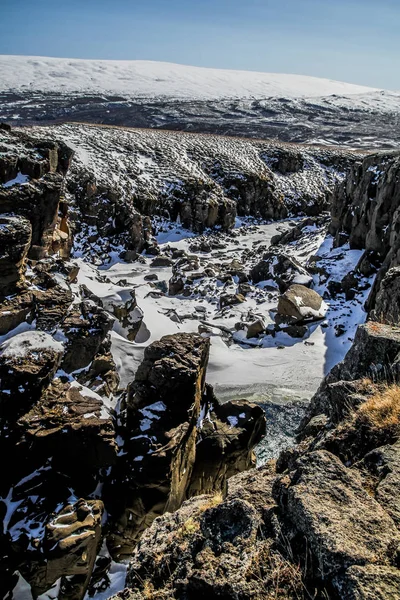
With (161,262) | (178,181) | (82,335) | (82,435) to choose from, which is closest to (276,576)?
(82,435)

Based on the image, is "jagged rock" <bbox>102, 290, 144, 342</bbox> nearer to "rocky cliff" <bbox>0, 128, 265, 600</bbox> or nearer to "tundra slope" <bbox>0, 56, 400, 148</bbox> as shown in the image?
"rocky cliff" <bbox>0, 128, 265, 600</bbox>

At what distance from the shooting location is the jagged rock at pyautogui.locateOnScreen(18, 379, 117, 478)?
401 inches

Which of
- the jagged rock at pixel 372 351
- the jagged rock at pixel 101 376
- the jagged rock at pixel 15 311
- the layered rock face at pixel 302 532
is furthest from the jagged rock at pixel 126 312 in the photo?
the layered rock face at pixel 302 532

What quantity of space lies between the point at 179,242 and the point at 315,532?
37837mm

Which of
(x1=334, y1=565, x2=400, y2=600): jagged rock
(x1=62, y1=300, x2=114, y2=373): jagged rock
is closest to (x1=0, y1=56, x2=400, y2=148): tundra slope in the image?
(x1=62, y1=300, x2=114, y2=373): jagged rock

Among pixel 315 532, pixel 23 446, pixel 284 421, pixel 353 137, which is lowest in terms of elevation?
pixel 284 421

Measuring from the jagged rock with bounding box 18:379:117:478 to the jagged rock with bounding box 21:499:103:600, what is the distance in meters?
1.40

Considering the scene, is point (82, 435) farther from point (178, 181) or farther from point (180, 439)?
point (178, 181)

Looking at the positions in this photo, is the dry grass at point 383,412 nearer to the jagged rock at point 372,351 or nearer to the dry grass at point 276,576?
Answer: the jagged rock at point 372,351

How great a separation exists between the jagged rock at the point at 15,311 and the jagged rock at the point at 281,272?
62.2 ft

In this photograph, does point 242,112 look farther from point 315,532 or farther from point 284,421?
point 315,532

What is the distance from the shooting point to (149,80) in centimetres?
15338

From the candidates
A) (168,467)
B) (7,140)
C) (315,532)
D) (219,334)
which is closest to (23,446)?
(168,467)

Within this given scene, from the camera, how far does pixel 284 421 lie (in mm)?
16828
